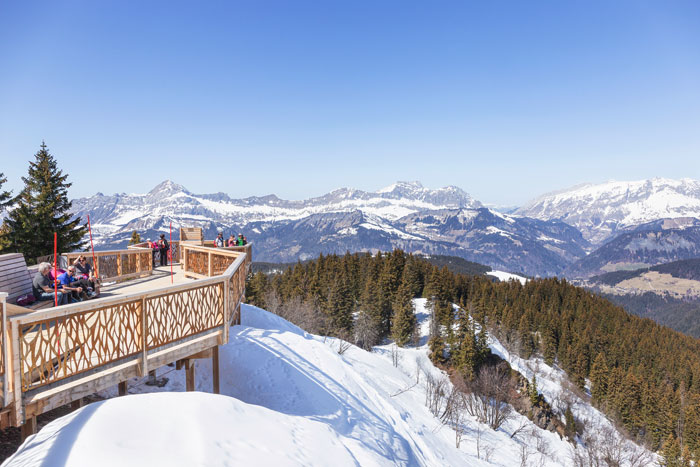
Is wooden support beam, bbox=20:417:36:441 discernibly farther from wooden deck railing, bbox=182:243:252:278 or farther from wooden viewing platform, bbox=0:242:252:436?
wooden deck railing, bbox=182:243:252:278

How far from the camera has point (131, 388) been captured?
10.1 m

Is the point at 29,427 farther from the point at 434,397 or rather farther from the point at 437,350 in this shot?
the point at 437,350

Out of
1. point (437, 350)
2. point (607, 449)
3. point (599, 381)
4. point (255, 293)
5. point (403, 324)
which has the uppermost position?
point (255, 293)

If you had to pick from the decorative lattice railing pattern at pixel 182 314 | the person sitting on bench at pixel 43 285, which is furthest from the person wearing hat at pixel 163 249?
the decorative lattice railing pattern at pixel 182 314

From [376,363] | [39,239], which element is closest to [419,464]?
[376,363]

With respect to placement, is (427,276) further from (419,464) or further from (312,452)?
(312,452)

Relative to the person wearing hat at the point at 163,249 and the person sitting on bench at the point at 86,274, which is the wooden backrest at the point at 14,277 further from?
the person wearing hat at the point at 163,249

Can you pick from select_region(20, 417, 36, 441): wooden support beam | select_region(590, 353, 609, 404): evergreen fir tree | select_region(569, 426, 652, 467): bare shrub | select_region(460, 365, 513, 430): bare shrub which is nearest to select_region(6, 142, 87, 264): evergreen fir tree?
select_region(20, 417, 36, 441): wooden support beam

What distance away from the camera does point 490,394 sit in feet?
150

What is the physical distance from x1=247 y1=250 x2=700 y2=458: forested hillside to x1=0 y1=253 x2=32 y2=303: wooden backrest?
112 ft

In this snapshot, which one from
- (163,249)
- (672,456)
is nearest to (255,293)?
(163,249)

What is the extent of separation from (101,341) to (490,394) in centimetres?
4925

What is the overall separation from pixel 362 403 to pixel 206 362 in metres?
6.47

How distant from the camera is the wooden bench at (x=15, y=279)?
8656 millimetres
